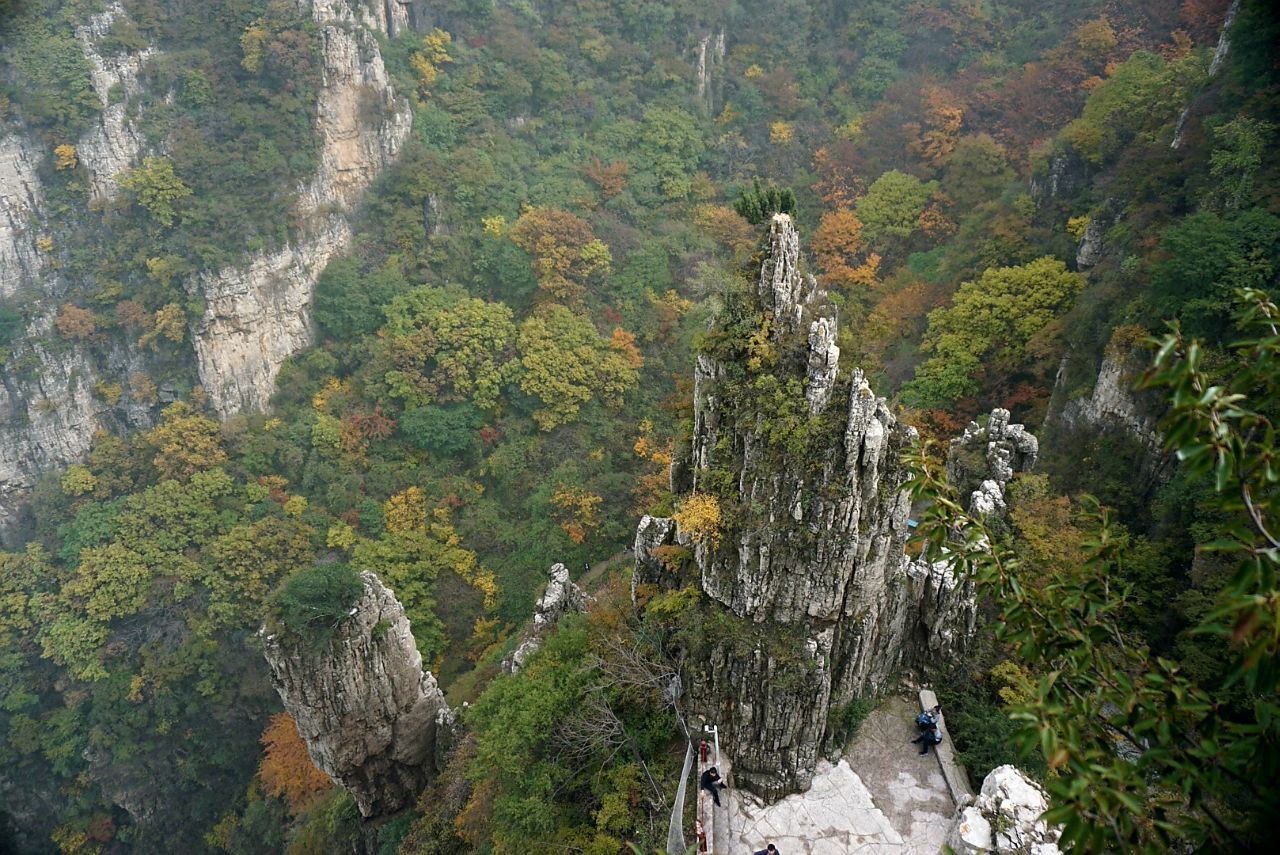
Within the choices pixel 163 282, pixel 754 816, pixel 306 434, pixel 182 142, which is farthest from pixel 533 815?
pixel 182 142

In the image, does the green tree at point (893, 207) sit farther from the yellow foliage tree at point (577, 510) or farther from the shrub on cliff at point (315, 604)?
the shrub on cliff at point (315, 604)

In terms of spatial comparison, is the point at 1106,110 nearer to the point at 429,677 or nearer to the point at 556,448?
the point at 556,448

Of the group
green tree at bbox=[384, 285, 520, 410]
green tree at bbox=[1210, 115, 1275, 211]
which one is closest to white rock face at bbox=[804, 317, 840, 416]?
green tree at bbox=[1210, 115, 1275, 211]

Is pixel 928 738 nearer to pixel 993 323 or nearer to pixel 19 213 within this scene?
pixel 993 323

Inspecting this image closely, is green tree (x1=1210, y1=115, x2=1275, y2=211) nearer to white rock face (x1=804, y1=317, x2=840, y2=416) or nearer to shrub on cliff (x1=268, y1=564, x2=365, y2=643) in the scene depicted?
white rock face (x1=804, y1=317, x2=840, y2=416)

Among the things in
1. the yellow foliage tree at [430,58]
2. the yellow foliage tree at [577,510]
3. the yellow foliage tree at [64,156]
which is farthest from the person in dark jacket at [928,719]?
the yellow foliage tree at [64,156]

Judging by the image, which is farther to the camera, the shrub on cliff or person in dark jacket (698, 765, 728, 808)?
the shrub on cliff
